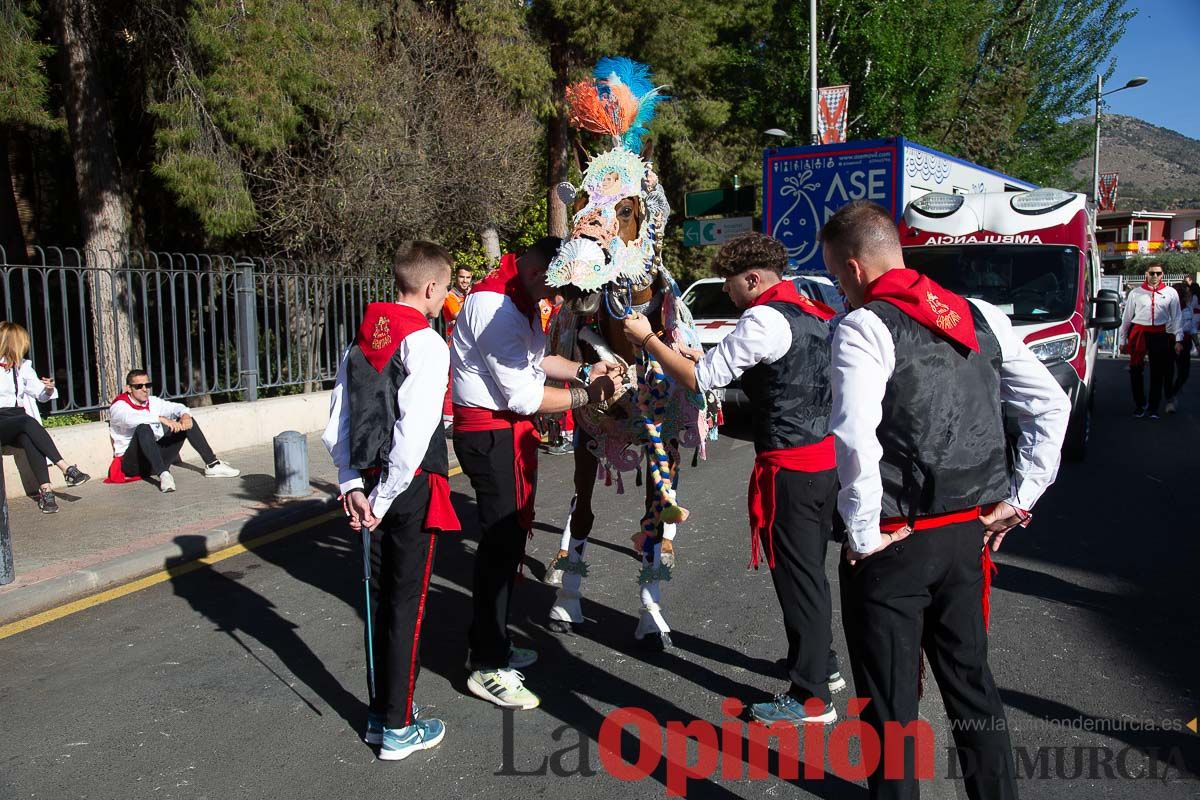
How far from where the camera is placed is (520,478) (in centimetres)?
415

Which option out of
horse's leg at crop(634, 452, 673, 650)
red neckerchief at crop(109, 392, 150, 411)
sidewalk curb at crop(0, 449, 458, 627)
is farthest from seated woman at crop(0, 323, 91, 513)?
horse's leg at crop(634, 452, 673, 650)

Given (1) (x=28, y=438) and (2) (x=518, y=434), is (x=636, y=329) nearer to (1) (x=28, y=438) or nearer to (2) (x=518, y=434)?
(2) (x=518, y=434)

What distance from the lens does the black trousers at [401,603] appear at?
11.7 feet

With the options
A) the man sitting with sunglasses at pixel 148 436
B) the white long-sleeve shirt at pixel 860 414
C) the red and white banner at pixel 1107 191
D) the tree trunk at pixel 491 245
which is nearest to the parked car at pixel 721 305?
the man sitting with sunglasses at pixel 148 436

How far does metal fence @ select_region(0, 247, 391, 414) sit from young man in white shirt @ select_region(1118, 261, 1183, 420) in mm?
10359

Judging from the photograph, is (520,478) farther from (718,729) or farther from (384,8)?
(384,8)

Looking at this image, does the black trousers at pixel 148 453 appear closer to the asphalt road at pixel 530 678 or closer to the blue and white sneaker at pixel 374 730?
the asphalt road at pixel 530 678

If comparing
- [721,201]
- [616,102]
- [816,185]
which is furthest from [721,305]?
[616,102]

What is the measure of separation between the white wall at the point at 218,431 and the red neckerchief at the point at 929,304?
7.31 metres

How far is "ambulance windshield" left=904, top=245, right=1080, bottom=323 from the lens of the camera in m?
9.25

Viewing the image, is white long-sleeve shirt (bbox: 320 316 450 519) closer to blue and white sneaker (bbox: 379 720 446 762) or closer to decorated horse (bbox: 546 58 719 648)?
decorated horse (bbox: 546 58 719 648)

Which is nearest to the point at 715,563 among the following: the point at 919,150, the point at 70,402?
the point at 70,402

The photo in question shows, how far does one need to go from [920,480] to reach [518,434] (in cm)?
199

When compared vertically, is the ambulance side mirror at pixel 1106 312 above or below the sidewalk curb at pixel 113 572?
above
